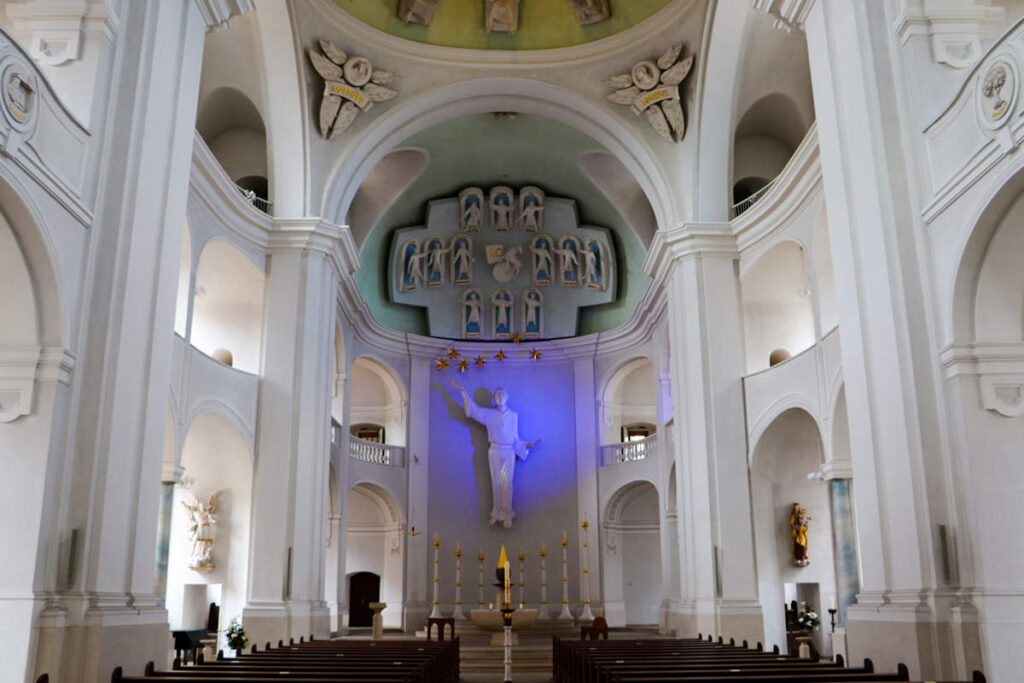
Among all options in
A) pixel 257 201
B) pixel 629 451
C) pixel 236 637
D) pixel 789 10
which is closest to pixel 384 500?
pixel 629 451

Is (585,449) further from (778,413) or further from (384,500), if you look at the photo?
(778,413)

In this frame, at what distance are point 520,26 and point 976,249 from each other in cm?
1188

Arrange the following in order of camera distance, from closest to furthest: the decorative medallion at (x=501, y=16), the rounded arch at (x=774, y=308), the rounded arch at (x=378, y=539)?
the rounded arch at (x=774, y=308)
the decorative medallion at (x=501, y=16)
the rounded arch at (x=378, y=539)

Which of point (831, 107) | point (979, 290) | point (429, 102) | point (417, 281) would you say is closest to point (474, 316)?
point (417, 281)

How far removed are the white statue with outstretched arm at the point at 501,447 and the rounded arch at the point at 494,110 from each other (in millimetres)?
7414

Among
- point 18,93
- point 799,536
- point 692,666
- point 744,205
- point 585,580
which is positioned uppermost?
point 744,205

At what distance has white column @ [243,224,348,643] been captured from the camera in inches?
571

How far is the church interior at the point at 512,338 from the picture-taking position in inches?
A: 302

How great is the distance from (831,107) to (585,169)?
11982mm

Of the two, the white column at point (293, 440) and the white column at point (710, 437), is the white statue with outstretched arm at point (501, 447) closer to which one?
the white column at point (710, 437)

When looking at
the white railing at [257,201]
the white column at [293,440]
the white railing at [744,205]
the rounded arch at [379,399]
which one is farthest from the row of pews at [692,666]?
the rounded arch at [379,399]

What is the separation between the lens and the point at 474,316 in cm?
2425

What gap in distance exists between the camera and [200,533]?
14.5m

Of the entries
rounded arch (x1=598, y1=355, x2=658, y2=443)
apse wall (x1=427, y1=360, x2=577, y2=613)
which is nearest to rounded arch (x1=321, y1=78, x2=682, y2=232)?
rounded arch (x1=598, y1=355, x2=658, y2=443)
